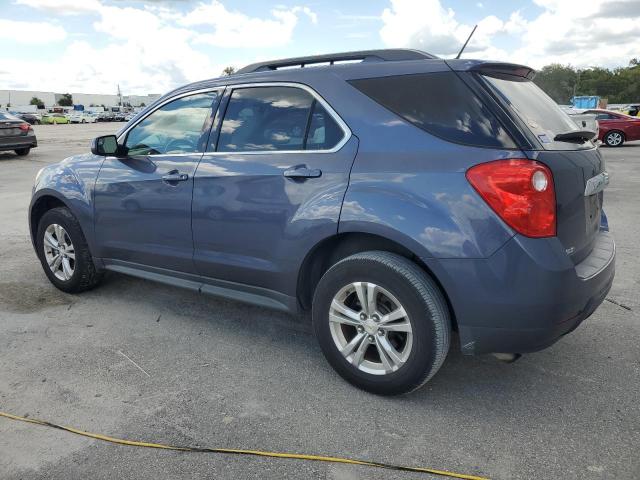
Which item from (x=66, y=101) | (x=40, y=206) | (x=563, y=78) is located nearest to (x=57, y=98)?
(x=66, y=101)

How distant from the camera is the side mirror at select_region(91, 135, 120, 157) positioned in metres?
4.07

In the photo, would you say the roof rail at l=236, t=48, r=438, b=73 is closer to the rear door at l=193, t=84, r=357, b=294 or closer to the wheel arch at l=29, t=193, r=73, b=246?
the rear door at l=193, t=84, r=357, b=294

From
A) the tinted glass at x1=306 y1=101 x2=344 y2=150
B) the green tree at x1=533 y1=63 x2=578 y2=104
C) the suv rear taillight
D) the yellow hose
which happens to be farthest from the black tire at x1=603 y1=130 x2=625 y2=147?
the green tree at x1=533 y1=63 x2=578 y2=104

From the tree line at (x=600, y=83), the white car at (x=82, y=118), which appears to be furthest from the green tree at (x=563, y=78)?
the white car at (x=82, y=118)

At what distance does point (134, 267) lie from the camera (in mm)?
4199

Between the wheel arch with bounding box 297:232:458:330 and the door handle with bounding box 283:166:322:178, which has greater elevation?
the door handle with bounding box 283:166:322:178

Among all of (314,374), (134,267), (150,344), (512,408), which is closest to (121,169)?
(134,267)

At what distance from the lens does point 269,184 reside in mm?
3229

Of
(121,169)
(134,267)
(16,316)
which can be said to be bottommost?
(16,316)

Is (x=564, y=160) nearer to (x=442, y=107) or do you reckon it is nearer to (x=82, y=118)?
(x=442, y=107)

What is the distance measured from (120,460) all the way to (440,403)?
63.3 inches

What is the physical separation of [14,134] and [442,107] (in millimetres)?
16406

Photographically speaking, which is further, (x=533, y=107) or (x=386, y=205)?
(x=533, y=107)

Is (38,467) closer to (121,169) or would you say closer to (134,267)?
(134,267)
